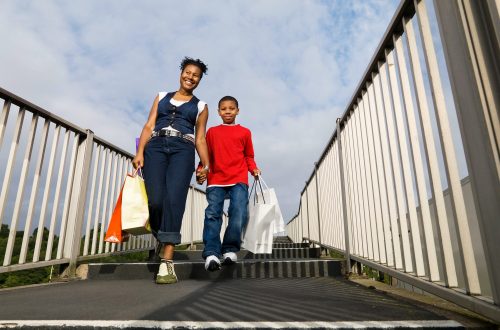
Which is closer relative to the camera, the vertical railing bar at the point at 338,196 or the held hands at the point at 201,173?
the held hands at the point at 201,173

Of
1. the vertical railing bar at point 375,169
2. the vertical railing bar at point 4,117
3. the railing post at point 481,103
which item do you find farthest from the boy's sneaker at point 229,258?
the railing post at point 481,103

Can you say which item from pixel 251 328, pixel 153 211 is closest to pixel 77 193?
pixel 153 211

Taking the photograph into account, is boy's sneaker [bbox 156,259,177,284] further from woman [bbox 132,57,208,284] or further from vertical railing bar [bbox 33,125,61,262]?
vertical railing bar [bbox 33,125,61,262]

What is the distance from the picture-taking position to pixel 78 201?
9.01ft

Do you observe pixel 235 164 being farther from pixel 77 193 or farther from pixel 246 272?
pixel 77 193

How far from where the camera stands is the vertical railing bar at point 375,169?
187cm

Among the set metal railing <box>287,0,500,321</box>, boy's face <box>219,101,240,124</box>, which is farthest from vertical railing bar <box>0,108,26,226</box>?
metal railing <box>287,0,500,321</box>

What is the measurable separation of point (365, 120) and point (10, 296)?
2370 mm

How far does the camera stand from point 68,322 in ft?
3.68

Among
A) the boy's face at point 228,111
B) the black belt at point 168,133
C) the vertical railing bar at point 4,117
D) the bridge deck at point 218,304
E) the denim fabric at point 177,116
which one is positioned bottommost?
the bridge deck at point 218,304

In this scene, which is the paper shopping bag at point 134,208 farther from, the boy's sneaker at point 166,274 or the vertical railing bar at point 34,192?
the vertical railing bar at point 34,192

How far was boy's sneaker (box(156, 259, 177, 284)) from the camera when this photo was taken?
220 centimetres

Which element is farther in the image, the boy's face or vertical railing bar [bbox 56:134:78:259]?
the boy's face

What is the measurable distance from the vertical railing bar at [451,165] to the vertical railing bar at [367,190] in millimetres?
909
